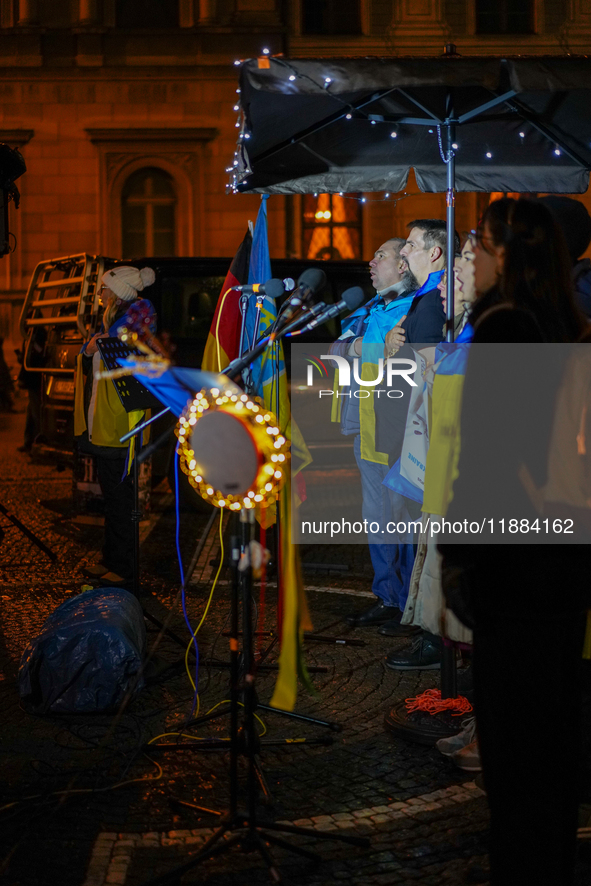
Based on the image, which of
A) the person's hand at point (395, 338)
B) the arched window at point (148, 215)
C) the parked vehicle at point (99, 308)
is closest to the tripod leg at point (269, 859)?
the person's hand at point (395, 338)

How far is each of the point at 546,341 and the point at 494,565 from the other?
2.00ft

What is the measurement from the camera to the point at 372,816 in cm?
345

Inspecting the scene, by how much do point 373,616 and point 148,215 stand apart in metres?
17.7

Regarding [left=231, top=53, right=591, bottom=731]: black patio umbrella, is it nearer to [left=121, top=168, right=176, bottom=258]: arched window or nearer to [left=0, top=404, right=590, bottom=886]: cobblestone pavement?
[left=0, top=404, right=590, bottom=886]: cobblestone pavement

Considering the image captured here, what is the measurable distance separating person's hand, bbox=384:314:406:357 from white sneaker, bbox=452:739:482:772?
2.37 meters

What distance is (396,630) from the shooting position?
18.4ft

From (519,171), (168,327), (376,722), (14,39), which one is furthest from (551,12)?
(376,722)

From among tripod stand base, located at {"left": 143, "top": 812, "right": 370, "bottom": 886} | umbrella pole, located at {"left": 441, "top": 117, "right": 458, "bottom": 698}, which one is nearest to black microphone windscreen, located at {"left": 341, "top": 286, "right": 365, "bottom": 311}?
umbrella pole, located at {"left": 441, "top": 117, "right": 458, "bottom": 698}

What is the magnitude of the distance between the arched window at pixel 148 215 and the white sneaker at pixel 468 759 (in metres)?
19.1

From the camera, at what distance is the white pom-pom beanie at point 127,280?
6.10m

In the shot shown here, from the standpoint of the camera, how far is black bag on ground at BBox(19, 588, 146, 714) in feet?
14.4

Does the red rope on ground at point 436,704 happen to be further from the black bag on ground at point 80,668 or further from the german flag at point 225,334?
the german flag at point 225,334

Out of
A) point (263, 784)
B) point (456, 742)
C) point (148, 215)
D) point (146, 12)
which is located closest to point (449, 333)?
point (456, 742)

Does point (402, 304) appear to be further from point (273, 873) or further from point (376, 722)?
point (273, 873)
